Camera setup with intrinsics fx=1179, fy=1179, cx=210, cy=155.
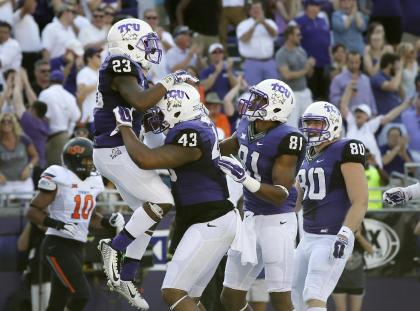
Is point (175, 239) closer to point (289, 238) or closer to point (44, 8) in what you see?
point (289, 238)

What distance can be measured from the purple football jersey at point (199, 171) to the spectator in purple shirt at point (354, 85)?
727 cm

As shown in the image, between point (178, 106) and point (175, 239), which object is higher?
point (178, 106)

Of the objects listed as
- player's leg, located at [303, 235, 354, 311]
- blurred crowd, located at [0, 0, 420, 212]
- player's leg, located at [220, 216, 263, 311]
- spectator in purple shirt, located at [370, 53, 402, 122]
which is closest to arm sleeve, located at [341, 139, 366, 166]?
player's leg, located at [303, 235, 354, 311]

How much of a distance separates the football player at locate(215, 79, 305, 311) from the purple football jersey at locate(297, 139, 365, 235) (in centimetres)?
20

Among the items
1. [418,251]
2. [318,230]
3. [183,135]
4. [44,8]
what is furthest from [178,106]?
[44,8]

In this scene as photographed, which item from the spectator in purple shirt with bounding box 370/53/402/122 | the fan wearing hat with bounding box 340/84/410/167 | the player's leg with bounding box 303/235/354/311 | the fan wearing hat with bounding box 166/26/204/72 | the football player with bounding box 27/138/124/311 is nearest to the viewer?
the player's leg with bounding box 303/235/354/311

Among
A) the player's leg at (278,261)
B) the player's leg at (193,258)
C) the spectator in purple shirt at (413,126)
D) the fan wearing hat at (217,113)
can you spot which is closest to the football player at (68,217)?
the player's leg at (278,261)

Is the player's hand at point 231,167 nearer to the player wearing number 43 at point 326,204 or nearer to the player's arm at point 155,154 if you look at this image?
the player's arm at point 155,154

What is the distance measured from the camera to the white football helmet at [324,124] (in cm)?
981

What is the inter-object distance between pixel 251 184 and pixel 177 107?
2.70 ft

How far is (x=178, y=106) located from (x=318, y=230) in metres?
1.66

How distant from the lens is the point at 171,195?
9.14 m

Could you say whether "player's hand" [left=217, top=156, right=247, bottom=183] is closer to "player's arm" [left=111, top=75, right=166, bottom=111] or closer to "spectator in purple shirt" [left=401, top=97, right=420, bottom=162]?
"player's arm" [left=111, top=75, right=166, bottom=111]

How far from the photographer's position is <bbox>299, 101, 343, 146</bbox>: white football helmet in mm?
9812
